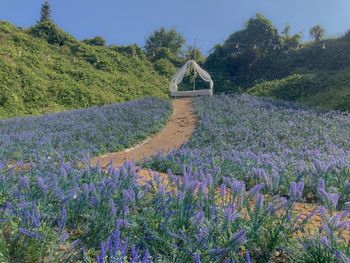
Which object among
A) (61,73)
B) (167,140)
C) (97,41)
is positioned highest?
(97,41)

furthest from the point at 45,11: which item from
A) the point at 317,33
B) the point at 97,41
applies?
the point at 317,33

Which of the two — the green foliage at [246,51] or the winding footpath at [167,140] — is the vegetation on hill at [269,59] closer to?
the green foliage at [246,51]

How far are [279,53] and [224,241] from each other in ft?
132

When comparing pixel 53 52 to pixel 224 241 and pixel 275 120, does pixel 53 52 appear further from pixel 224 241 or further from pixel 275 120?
pixel 224 241

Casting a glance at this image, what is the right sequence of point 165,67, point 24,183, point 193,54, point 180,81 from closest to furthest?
point 24,183, point 180,81, point 165,67, point 193,54

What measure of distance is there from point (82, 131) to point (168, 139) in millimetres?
3488

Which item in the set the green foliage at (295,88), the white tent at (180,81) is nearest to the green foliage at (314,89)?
the green foliage at (295,88)

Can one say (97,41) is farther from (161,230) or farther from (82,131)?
(161,230)

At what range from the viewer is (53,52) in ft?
126

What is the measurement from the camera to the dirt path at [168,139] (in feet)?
42.2

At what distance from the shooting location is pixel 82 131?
15180mm

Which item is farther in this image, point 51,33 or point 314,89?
point 51,33

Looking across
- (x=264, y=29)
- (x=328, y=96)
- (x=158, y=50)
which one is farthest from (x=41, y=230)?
(x=158, y=50)

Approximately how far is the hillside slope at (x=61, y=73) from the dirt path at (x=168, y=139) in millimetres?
9016
